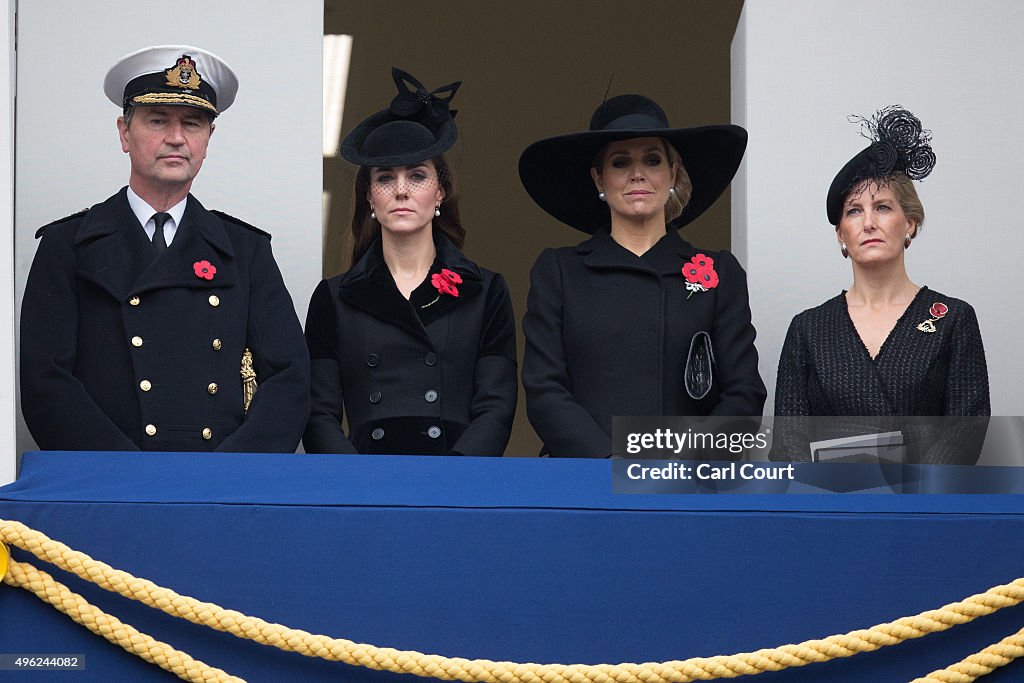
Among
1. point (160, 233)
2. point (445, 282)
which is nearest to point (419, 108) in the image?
point (445, 282)

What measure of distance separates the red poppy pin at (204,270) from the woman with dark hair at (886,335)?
3.67 feet

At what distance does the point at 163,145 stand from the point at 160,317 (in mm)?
345

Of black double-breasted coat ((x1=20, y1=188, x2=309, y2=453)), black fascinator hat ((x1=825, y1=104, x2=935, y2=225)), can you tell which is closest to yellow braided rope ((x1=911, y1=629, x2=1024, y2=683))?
black fascinator hat ((x1=825, y1=104, x2=935, y2=225))

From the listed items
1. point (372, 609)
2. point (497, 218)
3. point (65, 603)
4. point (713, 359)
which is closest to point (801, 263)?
point (713, 359)

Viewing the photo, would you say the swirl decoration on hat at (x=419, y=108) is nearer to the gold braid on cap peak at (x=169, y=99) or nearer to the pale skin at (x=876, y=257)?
the gold braid on cap peak at (x=169, y=99)

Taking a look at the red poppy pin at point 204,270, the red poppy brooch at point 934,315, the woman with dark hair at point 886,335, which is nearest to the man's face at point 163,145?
the red poppy pin at point 204,270

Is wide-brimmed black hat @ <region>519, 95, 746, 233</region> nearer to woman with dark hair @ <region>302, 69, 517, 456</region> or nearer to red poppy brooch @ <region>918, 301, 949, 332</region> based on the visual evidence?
woman with dark hair @ <region>302, 69, 517, 456</region>

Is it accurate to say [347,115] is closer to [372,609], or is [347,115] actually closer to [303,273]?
[303,273]

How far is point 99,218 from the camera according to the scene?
2.48 metres

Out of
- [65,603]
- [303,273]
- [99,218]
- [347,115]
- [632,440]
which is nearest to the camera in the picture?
[65,603]

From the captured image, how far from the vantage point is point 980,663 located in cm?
174

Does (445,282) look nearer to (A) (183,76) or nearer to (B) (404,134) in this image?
(B) (404,134)

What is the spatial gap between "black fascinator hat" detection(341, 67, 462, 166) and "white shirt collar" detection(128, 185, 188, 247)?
360 millimetres

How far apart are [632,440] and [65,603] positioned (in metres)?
0.96
